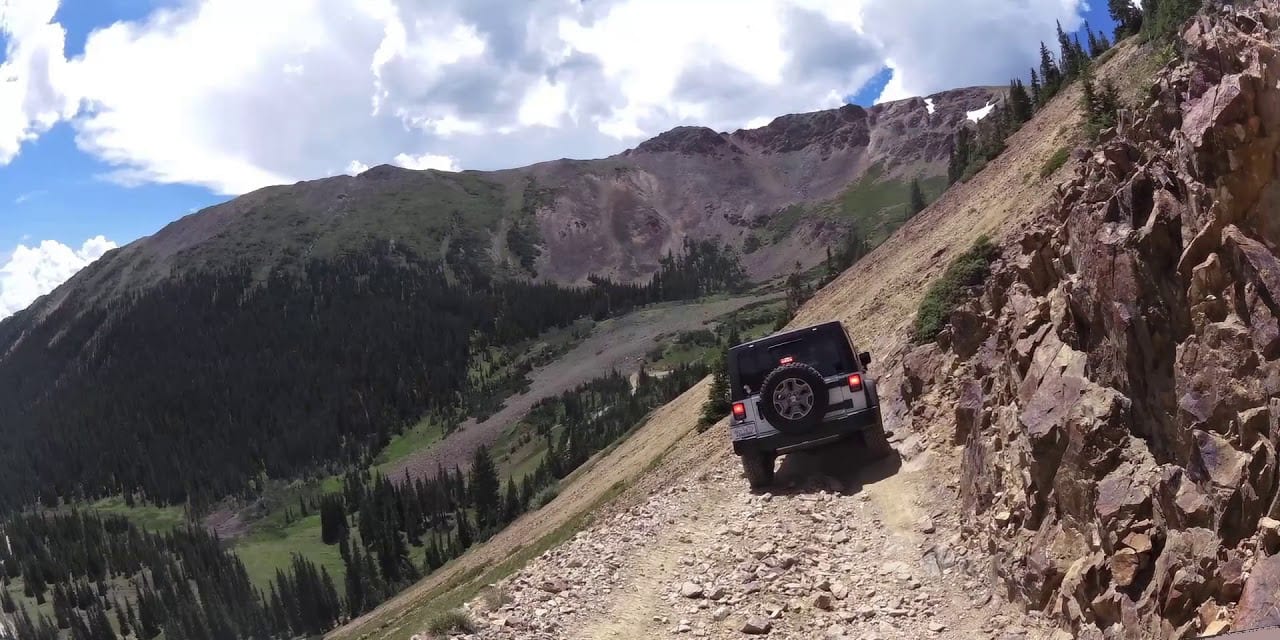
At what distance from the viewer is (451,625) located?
39.6 ft

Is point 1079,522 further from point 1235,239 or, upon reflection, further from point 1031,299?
point 1031,299

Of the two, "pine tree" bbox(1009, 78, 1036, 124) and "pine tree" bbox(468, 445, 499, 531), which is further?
"pine tree" bbox(468, 445, 499, 531)

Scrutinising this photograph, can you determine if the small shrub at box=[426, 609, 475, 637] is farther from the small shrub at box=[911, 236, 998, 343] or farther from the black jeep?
the small shrub at box=[911, 236, 998, 343]

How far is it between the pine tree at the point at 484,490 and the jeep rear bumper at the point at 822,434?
352ft

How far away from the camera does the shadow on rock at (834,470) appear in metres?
15.7

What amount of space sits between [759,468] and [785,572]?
413 centimetres

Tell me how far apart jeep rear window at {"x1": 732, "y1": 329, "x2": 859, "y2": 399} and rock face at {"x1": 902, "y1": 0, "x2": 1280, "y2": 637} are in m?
3.76

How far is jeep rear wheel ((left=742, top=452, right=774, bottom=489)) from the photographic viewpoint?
16.3 meters

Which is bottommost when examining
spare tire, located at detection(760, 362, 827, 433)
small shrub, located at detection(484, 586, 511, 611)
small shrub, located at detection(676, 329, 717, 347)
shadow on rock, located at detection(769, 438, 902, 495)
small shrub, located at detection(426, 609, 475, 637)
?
small shrub, located at detection(676, 329, 717, 347)

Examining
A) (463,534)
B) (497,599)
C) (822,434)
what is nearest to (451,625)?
(497,599)

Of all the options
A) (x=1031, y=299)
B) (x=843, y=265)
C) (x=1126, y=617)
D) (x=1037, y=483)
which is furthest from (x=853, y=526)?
(x=843, y=265)

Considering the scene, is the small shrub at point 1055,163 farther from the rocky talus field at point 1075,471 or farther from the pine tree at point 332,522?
the pine tree at point 332,522

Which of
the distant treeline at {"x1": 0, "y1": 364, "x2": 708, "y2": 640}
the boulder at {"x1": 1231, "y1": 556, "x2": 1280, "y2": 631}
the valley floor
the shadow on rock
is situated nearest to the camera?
the boulder at {"x1": 1231, "y1": 556, "x2": 1280, "y2": 631}

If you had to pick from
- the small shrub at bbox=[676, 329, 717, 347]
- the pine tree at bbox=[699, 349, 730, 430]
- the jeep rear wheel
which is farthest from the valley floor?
the jeep rear wheel
